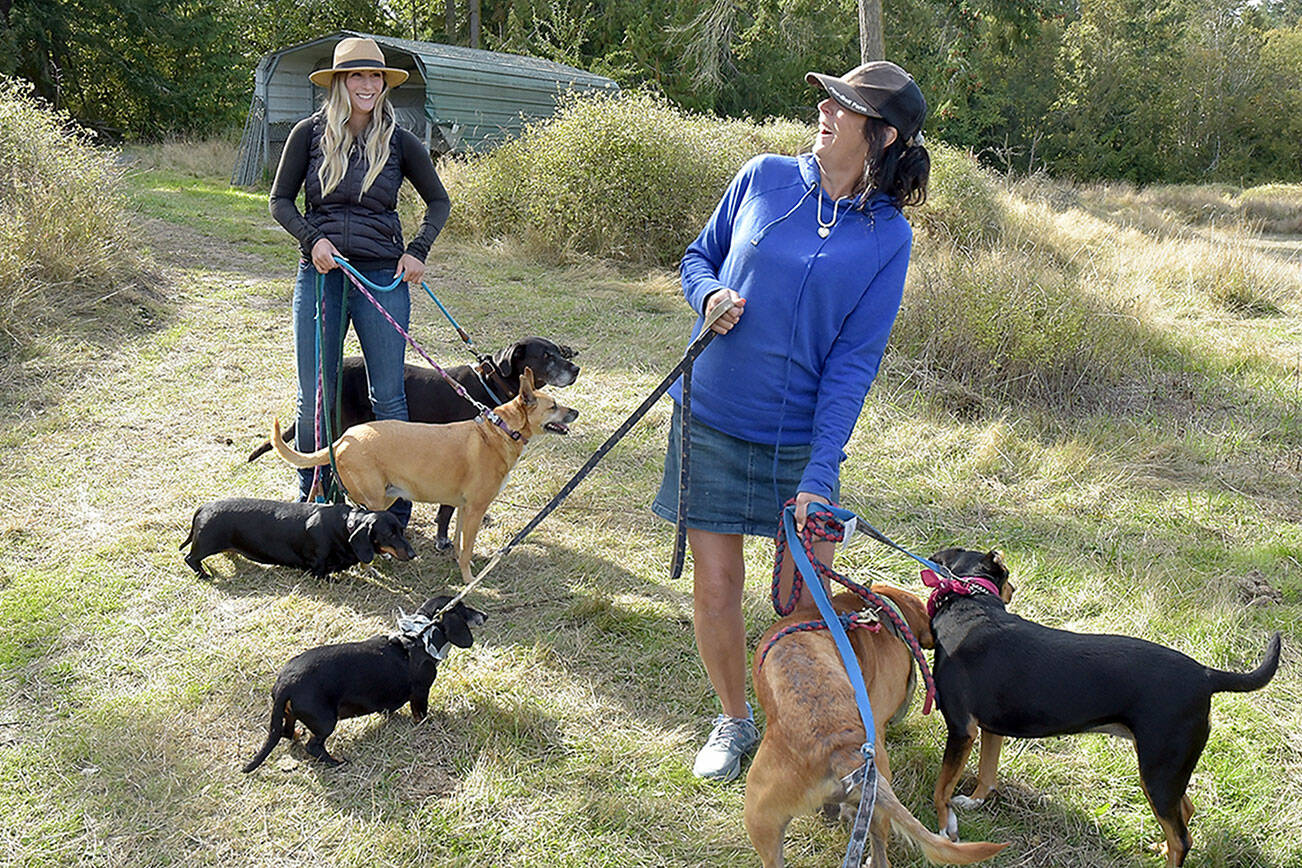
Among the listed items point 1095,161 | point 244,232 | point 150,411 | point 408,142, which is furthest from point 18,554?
point 1095,161

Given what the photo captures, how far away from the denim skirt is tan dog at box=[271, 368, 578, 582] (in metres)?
1.86

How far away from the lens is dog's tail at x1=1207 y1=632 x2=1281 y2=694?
245 cm

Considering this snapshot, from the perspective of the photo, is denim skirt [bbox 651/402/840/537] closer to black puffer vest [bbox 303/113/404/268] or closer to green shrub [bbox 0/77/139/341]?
black puffer vest [bbox 303/113/404/268]

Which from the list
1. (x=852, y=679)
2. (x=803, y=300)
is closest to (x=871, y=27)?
(x=803, y=300)

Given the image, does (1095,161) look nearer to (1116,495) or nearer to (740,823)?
(1116,495)

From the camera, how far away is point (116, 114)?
2717 cm

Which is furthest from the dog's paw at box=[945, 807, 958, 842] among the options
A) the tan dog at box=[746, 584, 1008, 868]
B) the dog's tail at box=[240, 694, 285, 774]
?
the dog's tail at box=[240, 694, 285, 774]

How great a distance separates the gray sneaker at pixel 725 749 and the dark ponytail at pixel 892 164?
74.6 inches

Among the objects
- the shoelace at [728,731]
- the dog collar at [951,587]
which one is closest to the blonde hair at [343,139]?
the shoelace at [728,731]

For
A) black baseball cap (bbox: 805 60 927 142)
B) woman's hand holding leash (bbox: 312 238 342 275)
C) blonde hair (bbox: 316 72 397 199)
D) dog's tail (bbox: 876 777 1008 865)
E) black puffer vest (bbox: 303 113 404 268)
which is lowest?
dog's tail (bbox: 876 777 1008 865)

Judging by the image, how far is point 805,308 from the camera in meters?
2.62

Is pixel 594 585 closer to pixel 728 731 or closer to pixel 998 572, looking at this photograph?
pixel 728 731

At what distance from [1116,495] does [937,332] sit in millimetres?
2118

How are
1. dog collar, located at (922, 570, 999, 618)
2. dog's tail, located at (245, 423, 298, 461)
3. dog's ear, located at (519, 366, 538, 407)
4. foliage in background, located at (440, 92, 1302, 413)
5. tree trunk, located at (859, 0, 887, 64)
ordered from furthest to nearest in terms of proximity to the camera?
tree trunk, located at (859, 0, 887, 64) < foliage in background, located at (440, 92, 1302, 413) < dog's tail, located at (245, 423, 298, 461) < dog's ear, located at (519, 366, 538, 407) < dog collar, located at (922, 570, 999, 618)
